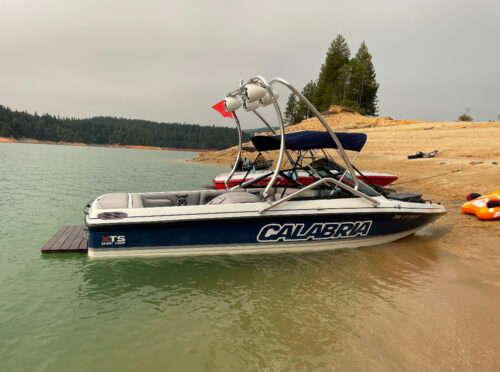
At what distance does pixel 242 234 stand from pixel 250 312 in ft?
5.92

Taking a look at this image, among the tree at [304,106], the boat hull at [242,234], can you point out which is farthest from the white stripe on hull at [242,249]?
the tree at [304,106]

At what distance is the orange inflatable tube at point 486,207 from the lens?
24.0 ft

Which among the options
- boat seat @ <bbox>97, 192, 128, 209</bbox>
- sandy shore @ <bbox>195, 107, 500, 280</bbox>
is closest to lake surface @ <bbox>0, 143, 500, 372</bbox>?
sandy shore @ <bbox>195, 107, 500, 280</bbox>

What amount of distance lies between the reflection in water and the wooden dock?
709 mm

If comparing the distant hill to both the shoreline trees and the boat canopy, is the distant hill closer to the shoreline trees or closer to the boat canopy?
the shoreline trees

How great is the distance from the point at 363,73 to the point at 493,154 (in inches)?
1885

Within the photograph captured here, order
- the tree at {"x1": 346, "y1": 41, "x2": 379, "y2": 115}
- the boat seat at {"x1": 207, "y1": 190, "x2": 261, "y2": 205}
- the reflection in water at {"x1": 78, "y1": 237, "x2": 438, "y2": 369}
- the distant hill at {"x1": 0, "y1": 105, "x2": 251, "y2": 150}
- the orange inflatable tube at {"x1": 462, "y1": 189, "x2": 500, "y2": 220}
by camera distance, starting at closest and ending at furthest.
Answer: the reflection in water at {"x1": 78, "y1": 237, "x2": 438, "y2": 369}
the boat seat at {"x1": 207, "y1": 190, "x2": 261, "y2": 205}
the orange inflatable tube at {"x1": 462, "y1": 189, "x2": 500, "y2": 220}
the tree at {"x1": 346, "y1": 41, "x2": 379, "y2": 115}
the distant hill at {"x1": 0, "y1": 105, "x2": 251, "y2": 150}

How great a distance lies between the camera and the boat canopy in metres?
5.91

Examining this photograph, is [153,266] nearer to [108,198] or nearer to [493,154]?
[108,198]

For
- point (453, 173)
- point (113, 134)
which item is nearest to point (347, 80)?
point (453, 173)

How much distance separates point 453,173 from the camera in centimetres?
1301

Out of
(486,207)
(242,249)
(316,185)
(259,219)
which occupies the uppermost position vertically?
(316,185)

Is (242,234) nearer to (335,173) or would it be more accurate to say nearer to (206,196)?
(206,196)

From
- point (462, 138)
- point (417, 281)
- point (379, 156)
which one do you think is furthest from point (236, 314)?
point (462, 138)
